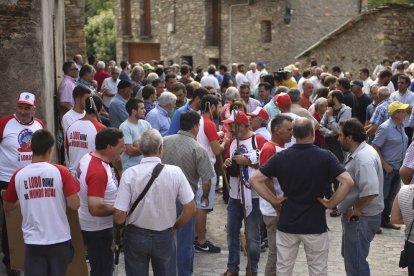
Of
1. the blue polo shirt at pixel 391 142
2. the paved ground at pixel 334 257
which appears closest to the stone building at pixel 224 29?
the blue polo shirt at pixel 391 142

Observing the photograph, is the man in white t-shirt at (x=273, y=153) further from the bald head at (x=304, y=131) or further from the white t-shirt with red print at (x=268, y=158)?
the bald head at (x=304, y=131)

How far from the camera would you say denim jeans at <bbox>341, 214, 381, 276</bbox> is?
6.25 meters

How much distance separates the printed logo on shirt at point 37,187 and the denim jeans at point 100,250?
2.04 ft

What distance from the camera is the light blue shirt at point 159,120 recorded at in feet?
29.0

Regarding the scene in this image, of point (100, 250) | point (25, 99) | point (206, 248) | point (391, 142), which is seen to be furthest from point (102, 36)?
point (100, 250)

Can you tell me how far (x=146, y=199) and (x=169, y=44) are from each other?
2874 centimetres

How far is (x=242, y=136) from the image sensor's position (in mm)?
7375

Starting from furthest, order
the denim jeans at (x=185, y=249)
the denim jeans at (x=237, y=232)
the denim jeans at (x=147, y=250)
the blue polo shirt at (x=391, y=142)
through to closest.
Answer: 1. the blue polo shirt at (x=391, y=142)
2. the denim jeans at (x=237, y=232)
3. the denim jeans at (x=185, y=249)
4. the denim jeans at (x=147, y=250)

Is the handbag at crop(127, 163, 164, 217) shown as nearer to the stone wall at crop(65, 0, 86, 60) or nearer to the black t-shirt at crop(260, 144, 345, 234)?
the black t-shirt at crop(260, 144, 345, 234)

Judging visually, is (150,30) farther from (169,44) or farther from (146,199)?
(146,199)

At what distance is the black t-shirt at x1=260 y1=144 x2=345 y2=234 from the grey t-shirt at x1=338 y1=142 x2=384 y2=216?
20.0 inches

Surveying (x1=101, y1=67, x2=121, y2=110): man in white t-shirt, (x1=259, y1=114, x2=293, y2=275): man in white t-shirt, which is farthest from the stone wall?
(x1=259, y1=114, x2=293, y2=275): man in white t-shirt

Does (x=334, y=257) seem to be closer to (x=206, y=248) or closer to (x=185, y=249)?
(x=206, y=248)

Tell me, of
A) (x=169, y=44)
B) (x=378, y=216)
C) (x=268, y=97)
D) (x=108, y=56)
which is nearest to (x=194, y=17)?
(x=169, y=44)
